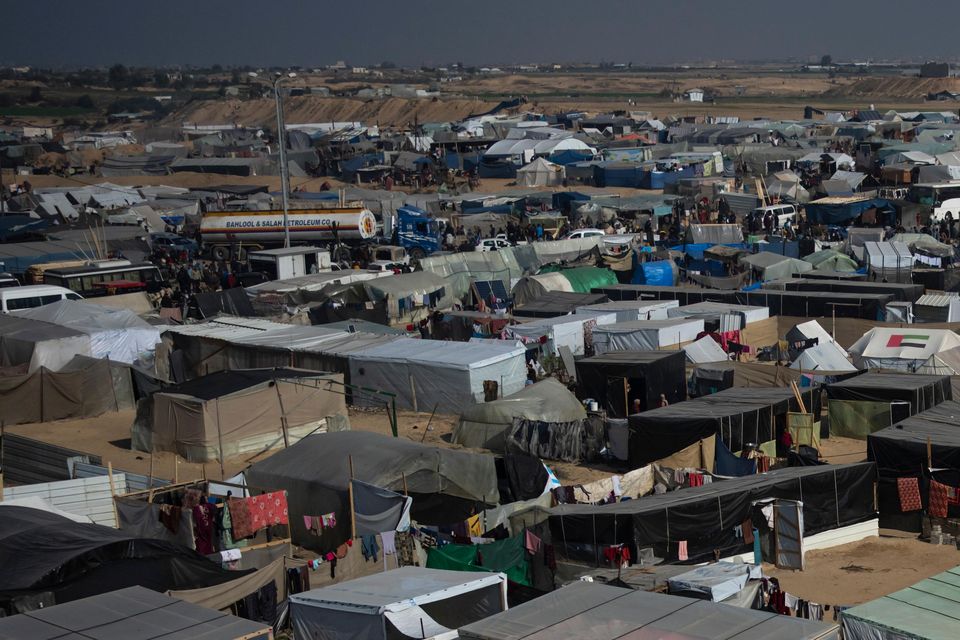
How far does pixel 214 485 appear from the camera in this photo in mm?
12984

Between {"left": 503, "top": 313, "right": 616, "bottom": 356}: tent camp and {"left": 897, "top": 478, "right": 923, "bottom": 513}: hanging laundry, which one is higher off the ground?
{"left": 503, "top": 313, "right": 616, "bottom": 356}: tent camp

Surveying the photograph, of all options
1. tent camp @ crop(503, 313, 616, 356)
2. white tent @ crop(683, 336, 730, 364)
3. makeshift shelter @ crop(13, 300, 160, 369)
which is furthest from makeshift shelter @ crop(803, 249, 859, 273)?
makeshift shelter @ crop(13, 300, 160, 369)

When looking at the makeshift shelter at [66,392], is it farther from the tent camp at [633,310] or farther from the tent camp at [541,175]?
the tent camp at [541,175]

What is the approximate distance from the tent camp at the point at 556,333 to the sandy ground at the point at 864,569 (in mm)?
7883

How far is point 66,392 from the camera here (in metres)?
19.4

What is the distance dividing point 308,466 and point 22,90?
137m

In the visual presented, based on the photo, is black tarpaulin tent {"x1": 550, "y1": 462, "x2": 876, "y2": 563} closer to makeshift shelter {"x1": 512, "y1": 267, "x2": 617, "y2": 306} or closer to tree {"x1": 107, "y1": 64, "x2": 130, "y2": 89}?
makeshift shelter {"x1": 512, "y1": 267, "x2": 617, "y2": 306}

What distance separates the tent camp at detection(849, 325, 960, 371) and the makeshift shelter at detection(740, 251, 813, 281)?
23.1 feet

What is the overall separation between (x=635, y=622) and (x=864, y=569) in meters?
5.10

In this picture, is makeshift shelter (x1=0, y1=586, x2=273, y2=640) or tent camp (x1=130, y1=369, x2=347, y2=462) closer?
makeshift shelter (x1=0, y1=586, x2=273, y2=640)

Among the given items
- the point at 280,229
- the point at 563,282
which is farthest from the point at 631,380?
the point at 280,229

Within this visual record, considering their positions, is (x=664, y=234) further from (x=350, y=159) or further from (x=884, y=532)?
(x=350, y=159)

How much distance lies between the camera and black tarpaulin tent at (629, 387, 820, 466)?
49.4 ft

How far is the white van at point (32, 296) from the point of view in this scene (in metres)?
23.9
